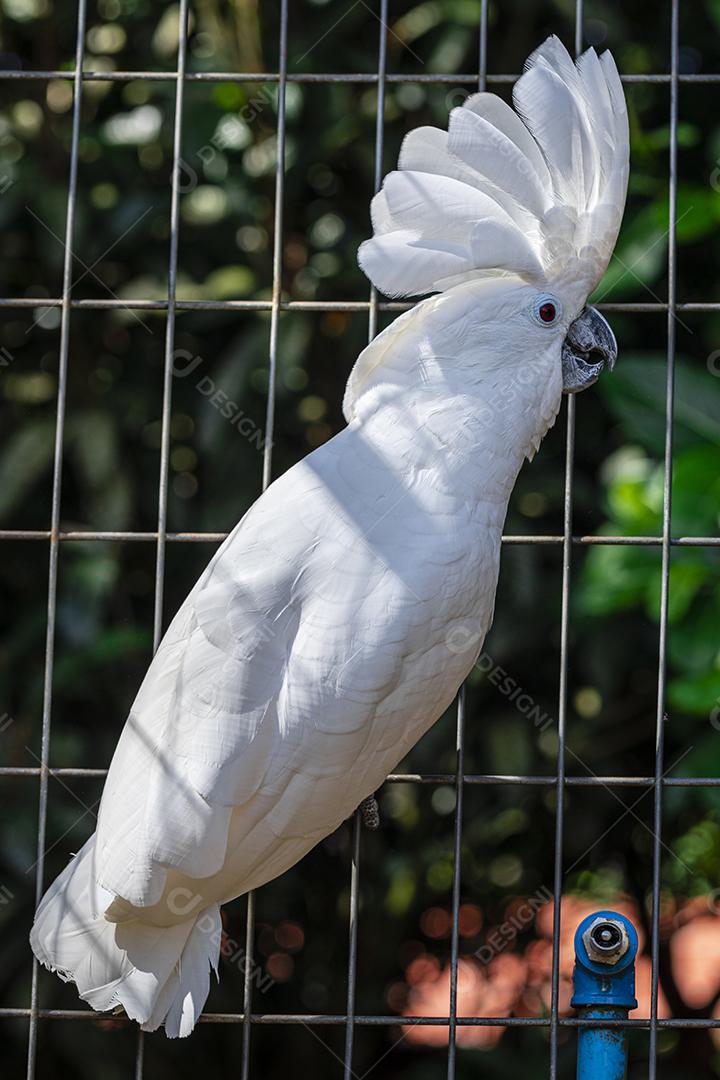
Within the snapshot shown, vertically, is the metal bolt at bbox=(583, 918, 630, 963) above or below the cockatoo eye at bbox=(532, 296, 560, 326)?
below

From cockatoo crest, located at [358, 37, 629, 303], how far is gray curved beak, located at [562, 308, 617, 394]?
0.08 metres

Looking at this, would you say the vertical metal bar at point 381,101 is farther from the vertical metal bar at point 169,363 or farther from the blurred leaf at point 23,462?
the blurred leaf at point 23,462

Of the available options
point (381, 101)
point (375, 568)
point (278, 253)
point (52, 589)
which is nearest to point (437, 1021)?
point (375, 568)

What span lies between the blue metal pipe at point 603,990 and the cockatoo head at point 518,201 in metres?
0.79

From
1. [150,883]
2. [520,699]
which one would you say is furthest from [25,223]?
[150,883]

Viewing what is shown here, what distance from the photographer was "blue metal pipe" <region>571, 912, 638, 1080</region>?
5.93 feet

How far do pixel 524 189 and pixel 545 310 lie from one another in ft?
0.54

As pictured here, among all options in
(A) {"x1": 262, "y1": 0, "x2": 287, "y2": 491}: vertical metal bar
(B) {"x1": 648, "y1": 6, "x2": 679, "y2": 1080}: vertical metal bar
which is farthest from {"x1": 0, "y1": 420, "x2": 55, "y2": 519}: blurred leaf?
(B) {"x1": 648, "y1": 6, "x2": 679, "y2": 1080}: vertical metal bar

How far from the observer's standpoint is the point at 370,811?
2010mm

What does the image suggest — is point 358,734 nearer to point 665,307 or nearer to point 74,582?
point 665,307

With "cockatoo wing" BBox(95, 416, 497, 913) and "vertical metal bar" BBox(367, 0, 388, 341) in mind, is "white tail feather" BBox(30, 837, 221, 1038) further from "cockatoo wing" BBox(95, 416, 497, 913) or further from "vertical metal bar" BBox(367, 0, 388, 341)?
"vertical metal bar" BBox(367, 0, 388, 341)

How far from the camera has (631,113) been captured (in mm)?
2650

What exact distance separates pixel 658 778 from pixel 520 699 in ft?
2.80

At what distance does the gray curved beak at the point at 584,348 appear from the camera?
74.4 inches
